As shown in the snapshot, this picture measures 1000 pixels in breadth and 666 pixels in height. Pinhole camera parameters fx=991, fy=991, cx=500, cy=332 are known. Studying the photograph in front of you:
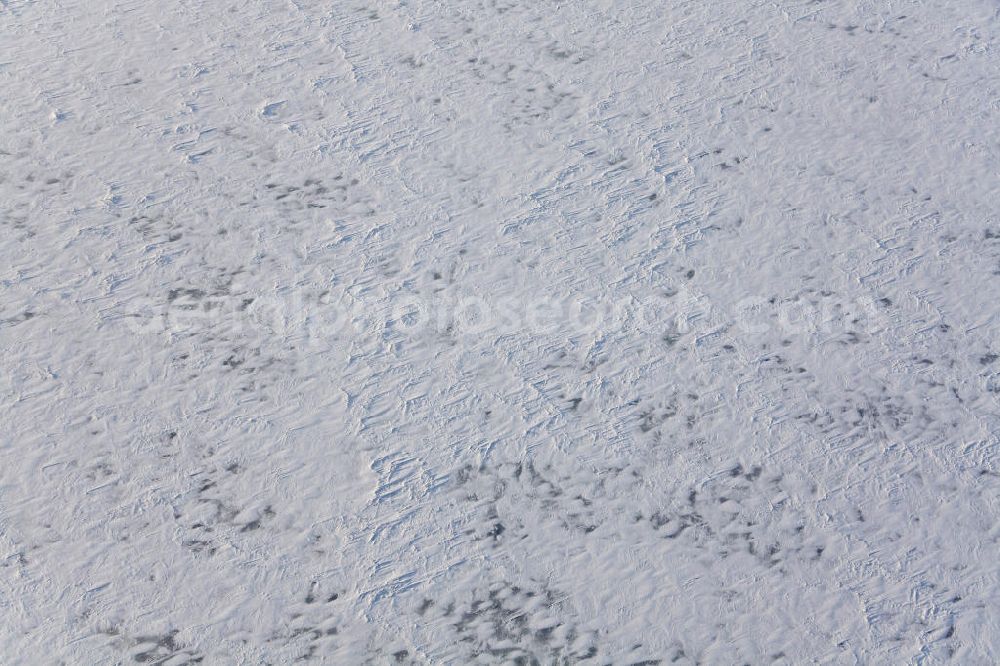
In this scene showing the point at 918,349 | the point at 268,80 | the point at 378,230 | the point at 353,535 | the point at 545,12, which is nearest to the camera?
the point at 353,535

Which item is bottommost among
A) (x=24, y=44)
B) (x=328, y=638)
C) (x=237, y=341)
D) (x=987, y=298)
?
(x=987, y=298)

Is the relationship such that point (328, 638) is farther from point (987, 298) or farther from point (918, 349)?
point (987, 298)

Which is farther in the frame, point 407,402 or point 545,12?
point 545,12

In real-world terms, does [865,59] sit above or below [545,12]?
below

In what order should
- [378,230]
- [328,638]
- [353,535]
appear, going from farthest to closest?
[378,230], [353,535], [328,638]

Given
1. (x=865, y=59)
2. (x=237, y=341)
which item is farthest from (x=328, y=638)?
(x=865, y=59)

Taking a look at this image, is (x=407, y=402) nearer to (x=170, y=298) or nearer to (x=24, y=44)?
(x=170, y=298)
